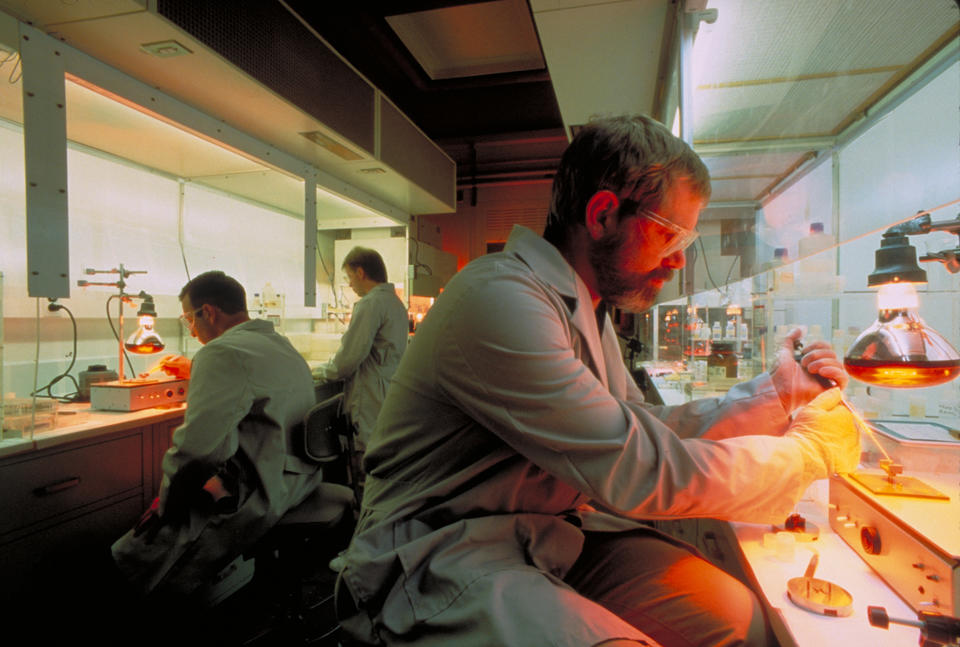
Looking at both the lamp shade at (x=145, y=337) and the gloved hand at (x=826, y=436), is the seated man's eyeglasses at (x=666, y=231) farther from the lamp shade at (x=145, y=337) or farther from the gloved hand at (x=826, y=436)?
the lamp shade at (x=145, y=337)

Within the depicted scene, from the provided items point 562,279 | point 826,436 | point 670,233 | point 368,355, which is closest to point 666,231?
point 670,233

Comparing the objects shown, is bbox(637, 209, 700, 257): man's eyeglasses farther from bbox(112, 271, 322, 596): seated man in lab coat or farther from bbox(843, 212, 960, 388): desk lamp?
bbox(112, 271, 322, 596): seated man in lab coat

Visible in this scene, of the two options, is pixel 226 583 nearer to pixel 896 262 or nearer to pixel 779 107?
pixel 896 262

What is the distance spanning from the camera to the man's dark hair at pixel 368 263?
3.36 metres

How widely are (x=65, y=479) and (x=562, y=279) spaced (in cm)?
189

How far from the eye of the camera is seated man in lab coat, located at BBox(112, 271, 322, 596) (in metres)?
1.59

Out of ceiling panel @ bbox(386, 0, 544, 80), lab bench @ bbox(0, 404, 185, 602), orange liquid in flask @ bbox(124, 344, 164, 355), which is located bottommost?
lab bench @ bbox(0, 404, 185, 602)

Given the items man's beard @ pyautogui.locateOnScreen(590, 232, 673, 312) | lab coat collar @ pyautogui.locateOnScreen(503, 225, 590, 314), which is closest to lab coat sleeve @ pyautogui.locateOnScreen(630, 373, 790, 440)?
man's beard @ pyautogui.locateOnScreen(590, 232, 673, 312)

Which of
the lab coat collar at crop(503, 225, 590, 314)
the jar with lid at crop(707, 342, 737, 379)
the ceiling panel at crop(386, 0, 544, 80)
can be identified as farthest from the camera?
the ceiling panel at crop(386, 0, 544, 80)

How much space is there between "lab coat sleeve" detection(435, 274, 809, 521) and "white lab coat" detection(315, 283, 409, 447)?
2.36 m

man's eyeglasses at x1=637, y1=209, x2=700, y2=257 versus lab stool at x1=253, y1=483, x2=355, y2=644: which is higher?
man's eyeglasses at x1=637, y1=209, x2=700, y2=257

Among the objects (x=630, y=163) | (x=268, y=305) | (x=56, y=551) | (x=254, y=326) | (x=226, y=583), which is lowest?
(x=226, y=583)

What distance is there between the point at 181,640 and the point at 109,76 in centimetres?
225

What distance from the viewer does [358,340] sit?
3.10 meters
